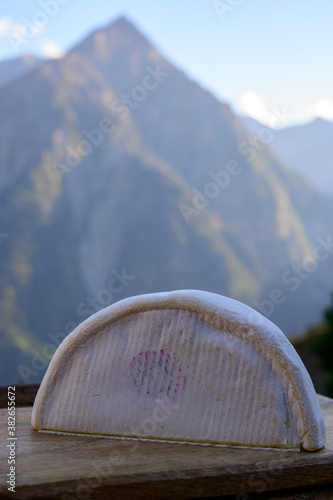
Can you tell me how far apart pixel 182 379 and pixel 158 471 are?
0.76 ft

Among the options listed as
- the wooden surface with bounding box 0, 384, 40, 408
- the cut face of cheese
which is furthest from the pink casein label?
the wooden surface with bounding box 0, 384, 40, 408

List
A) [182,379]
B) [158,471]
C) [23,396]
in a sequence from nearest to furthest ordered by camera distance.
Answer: [158,471] < [182,379] < [23,396]

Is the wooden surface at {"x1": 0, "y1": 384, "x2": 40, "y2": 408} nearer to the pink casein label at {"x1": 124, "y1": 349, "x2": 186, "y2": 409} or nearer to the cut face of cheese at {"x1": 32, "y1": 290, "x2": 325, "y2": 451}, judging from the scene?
the cut face of cheese at {"x1": 32, "y1": 290, "x2": 325, "y2": 451}

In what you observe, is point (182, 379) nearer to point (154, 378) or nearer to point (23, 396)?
point (154, 378)

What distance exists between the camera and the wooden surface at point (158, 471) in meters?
0.85

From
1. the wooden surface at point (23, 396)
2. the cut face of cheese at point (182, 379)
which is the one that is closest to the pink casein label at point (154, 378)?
the cut face of cheese at point (182, 379)

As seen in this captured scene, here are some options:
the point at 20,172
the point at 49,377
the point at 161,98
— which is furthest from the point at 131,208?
the point at 49,377

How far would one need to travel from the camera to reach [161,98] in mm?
12031

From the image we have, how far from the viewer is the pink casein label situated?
1081 mm

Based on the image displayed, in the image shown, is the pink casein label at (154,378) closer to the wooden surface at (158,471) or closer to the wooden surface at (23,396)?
the wooden surface at (158,471)

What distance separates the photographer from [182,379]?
1.08 m

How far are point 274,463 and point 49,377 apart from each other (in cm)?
51

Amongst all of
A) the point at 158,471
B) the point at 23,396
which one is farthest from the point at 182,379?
the point at 23,396

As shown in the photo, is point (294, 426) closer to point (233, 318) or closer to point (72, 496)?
point (233, 318)
